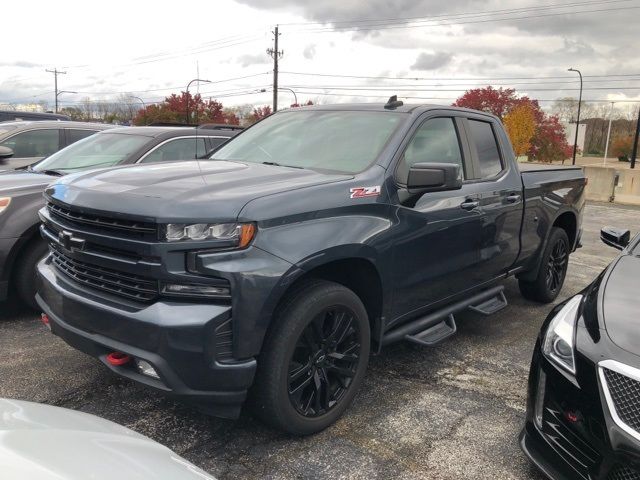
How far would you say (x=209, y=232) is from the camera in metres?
2.55

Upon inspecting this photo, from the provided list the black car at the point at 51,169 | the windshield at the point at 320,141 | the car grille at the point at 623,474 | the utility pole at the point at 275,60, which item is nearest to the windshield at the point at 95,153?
the black car at the point at 51,169

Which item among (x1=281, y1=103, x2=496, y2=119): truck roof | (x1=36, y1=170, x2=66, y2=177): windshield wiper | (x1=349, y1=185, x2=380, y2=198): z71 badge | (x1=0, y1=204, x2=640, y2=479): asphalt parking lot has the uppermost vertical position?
(x1=281, y1=103, x2=496, y2=119): truck roof

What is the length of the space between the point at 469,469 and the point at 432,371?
121 centimetres

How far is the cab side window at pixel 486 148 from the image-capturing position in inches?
177

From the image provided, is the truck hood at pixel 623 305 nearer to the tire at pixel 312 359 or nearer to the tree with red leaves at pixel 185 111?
the tire at pixel 312 359

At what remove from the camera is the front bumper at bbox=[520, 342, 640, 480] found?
2.16m

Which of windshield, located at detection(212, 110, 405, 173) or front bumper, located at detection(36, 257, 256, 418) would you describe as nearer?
front bumper, located at detection(36, 257, 256, 418)

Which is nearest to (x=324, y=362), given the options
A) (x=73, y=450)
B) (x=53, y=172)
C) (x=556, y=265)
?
(x=73, y=450)

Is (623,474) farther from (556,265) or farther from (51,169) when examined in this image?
(51,169)

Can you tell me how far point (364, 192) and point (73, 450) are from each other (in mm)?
2065

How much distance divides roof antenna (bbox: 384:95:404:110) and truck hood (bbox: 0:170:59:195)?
285cm

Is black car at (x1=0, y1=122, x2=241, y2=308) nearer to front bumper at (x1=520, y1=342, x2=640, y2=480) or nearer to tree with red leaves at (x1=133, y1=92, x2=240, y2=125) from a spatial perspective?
front bumper at (x1=520, y1=342, x2=640, y2=480)

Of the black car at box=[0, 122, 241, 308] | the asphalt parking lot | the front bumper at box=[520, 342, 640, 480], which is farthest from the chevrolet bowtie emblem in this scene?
the front bumper at box=[520, 342, 640, 480]

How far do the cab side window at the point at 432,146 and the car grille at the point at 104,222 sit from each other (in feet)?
5.27
